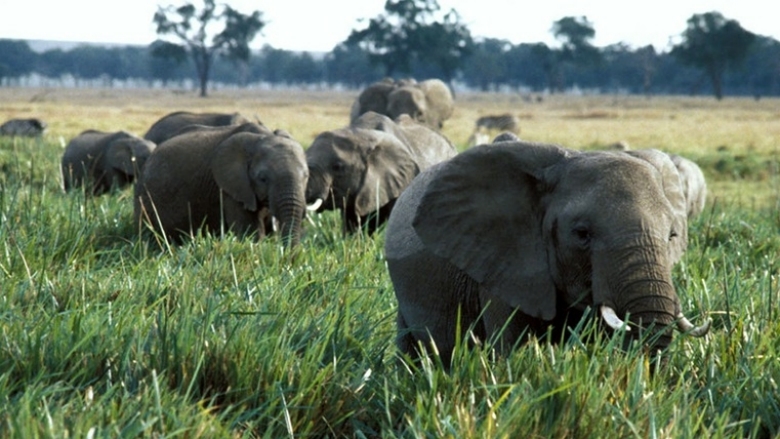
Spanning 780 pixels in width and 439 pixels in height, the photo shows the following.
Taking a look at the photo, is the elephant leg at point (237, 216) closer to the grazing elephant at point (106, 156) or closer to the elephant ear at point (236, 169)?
the elephant ear at point (236, 169)

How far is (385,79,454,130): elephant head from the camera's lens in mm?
19188

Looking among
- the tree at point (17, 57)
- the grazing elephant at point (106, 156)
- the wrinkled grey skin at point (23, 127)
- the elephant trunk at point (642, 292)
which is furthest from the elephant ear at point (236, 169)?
the tree at point (17, 57)

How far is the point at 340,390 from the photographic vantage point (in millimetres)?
3463

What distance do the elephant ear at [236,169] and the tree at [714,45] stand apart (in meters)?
85.0

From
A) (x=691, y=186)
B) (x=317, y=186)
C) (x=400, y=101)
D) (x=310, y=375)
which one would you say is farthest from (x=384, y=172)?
(x=400, y=101)

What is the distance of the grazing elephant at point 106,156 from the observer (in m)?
13.6

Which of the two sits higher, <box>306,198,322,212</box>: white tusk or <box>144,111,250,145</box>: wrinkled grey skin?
<box>306,198,322,212</box>: white tusk

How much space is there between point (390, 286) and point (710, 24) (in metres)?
96.3

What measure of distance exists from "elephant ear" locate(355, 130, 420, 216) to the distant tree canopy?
84.8 meters

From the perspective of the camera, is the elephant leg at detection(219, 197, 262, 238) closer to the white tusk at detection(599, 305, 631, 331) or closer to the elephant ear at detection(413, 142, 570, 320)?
the elephant ear at detection(413, 142, 570, 320)

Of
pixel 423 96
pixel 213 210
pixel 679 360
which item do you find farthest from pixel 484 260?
pixel 423 96

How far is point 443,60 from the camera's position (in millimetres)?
96625

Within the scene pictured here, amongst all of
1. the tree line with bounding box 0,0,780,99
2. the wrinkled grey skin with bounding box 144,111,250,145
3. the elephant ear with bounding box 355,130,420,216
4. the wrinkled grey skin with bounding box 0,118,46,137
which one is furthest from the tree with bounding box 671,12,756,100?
the elephant ear with bounding box 355,130,420,216

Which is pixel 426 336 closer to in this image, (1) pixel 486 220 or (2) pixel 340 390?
(1) pixel 486 220
